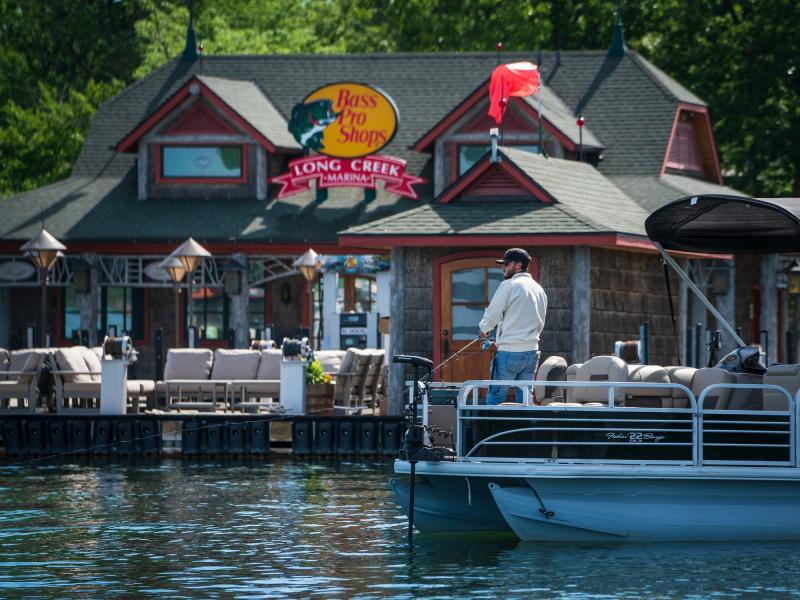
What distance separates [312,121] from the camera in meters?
34.9

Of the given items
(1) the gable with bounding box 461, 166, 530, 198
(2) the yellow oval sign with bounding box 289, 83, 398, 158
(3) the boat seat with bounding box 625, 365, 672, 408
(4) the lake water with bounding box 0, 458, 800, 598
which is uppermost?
Result: (2) the yellow oval sign with bounding box 289, 83, 398, 158

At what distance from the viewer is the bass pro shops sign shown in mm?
34594

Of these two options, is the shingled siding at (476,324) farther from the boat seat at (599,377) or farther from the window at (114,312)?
the window at (114,312)

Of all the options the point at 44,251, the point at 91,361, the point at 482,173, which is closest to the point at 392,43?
the point at 44,251

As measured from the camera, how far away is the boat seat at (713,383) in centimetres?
1577

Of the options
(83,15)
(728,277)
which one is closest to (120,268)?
(728,277)

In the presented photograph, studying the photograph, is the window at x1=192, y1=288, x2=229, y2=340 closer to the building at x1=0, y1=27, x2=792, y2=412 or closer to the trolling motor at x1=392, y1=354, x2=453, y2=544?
the building at x1=0, y1=27, x2=792, y2=412

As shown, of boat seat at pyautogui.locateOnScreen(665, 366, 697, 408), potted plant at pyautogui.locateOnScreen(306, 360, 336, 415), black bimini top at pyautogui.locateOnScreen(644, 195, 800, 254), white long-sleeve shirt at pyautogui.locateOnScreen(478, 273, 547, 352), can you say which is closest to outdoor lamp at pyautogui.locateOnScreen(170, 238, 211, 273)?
potted plant at pyautogui.locateOnScreen(306, 360, 336, 415)

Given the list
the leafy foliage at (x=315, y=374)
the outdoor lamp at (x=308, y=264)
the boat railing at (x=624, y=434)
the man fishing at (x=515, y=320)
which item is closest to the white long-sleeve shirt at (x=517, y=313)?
the man fishing at (x=515, y=320)

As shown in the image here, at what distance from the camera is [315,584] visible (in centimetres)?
1399

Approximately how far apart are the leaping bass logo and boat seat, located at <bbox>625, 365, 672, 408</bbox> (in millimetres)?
18890

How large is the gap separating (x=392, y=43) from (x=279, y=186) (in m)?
18.0

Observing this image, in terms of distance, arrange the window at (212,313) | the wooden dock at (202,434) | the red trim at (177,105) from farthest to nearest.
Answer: the window at (212,313) < the red trim at (177,105) < the wooden dock at (202,434)

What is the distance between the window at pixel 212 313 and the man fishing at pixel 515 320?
20.6 metres
